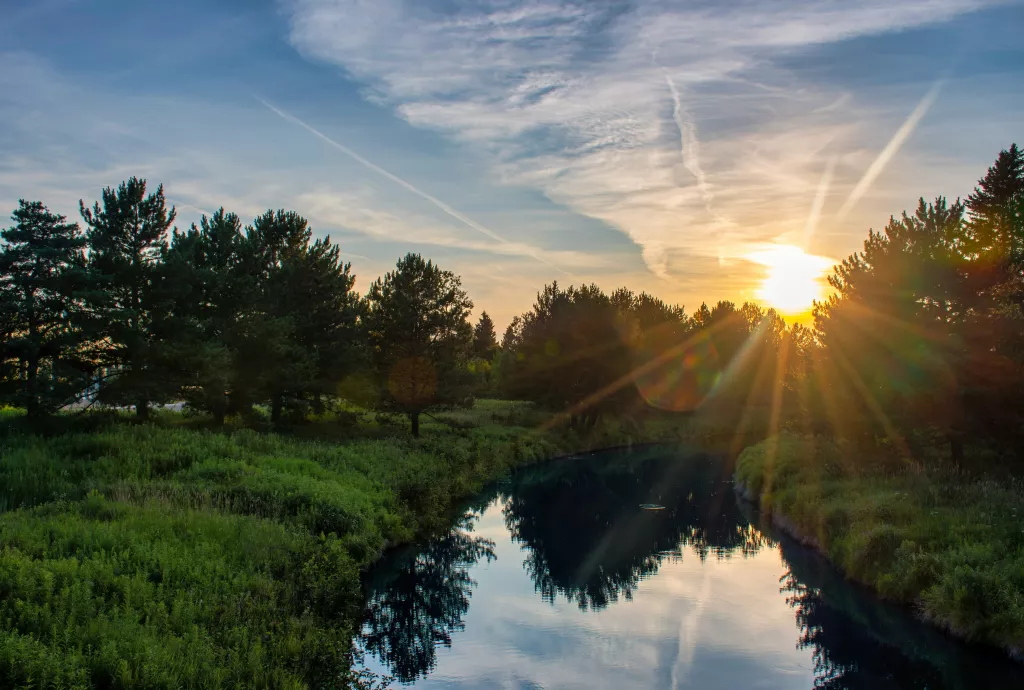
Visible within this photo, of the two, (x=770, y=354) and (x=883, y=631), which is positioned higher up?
(x=770, y=354)

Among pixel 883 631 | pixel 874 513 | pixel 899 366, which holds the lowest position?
pixel 883 631

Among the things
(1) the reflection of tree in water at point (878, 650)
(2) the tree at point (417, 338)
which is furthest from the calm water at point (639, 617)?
(2) the tree at point (417, 338)

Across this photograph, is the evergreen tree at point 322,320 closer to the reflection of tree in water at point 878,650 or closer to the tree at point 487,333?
the reflection of tree in water at point 878,650

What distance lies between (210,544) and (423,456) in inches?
896

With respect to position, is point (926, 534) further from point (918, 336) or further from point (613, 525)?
point (613, 525)

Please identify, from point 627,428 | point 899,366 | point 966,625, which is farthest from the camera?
point 627,428

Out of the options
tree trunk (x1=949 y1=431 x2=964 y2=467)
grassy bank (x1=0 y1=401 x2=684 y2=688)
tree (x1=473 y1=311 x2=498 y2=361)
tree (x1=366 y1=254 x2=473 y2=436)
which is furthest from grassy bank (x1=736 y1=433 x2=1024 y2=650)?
tree (x1=473 y1=311 x2=498 y2=361)

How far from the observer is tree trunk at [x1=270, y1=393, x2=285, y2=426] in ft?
141

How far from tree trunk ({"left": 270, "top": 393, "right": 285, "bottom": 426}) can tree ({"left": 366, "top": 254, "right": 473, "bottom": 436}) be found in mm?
6875

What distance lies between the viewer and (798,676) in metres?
16.0

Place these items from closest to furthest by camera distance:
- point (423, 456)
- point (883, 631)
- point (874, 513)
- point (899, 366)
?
point (883, 631), point (874, 513), point (899, 366), point (423, 456)

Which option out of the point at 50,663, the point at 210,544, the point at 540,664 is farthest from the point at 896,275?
the point at 50,663

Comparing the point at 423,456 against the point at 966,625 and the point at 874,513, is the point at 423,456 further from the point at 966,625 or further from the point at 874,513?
the point at 966,625

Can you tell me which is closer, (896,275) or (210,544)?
(210,544)
